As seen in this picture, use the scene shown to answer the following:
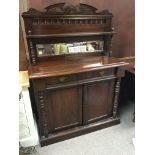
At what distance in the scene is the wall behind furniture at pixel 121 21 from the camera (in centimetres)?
196

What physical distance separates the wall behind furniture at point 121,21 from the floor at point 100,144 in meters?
1.04

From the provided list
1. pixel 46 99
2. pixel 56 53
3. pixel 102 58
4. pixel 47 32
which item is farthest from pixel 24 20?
pixel 102 58

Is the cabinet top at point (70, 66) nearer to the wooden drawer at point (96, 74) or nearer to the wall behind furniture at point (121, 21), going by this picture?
the wooden drawer at point (96, 74)

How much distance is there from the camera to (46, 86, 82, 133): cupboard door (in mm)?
1614

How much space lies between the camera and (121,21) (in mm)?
2137

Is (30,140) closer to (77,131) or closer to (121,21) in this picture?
(77,131)

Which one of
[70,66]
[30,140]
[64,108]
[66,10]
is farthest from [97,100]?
[66,10]

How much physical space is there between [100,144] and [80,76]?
81 cm

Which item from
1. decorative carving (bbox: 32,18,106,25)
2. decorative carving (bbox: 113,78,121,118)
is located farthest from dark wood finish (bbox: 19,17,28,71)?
decorative carving (bbox: 113,78,121,118)

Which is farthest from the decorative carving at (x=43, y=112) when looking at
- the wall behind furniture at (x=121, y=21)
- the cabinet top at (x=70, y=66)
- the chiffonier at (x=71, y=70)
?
the wall behind furniture at (x=121, y=21)

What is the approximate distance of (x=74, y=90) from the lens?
1653 millimetres

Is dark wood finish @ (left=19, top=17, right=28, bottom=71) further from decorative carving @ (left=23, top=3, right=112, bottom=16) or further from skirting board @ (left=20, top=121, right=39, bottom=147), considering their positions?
skirting board @ (left=20, top=121, right=39, bottom=147)
